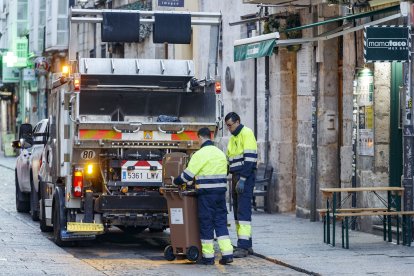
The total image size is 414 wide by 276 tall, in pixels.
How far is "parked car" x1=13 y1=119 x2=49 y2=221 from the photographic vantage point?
22.6 meters

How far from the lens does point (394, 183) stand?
19.6 m

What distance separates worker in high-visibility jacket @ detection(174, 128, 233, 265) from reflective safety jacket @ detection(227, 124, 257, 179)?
2.89ft

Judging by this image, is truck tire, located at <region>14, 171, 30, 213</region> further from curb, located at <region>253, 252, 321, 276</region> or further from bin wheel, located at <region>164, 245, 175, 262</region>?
bin wheel, located at <region>164, 245, 175, 262</region>

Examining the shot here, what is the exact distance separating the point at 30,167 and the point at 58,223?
5.47m

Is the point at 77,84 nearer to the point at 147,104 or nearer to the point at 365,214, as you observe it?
the point at 147,104

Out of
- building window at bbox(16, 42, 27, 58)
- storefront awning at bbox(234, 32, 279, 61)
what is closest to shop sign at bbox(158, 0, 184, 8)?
storefront awning at bbox(234, 32, 279, 61)

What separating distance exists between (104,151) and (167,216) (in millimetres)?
1257

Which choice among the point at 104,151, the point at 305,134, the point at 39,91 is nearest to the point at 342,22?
the point at 305,134

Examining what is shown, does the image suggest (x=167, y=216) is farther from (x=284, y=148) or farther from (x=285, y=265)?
(x=284, y=148)

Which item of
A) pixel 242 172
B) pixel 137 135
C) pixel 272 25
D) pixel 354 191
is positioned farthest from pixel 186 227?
pixel 272 25

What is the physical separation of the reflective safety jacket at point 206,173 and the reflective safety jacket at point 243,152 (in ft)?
3.05

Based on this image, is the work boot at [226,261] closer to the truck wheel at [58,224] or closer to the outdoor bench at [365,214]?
the outdoor bench at [365,214]

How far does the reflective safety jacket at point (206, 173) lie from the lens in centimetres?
1598

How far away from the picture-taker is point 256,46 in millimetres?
22516
